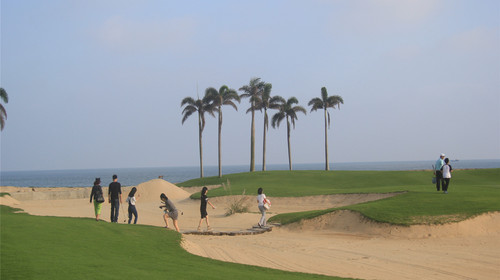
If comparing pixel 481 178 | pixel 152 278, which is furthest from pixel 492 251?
pixel 481 178

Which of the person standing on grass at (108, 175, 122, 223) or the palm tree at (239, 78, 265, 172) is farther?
the palm tree at (239, 78, 265, 172)

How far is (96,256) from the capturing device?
11070mm

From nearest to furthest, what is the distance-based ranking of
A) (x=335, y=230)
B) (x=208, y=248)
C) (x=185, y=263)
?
(x=185, y=263) < (x=208, y=248) < (x=335, y=230)

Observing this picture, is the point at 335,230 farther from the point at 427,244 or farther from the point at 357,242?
the point at 427,244

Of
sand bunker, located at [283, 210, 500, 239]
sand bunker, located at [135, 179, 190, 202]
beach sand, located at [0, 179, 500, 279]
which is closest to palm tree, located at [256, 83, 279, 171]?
sand bunker, located at [135, 179, 190, 202]

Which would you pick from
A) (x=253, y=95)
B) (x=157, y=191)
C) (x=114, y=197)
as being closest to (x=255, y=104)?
(x=253, y=95)

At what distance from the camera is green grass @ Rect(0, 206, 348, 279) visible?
9117 mm

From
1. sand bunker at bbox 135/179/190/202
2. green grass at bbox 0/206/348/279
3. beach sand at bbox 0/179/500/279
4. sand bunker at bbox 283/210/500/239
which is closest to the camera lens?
green grass at bbox 0/206/348/279

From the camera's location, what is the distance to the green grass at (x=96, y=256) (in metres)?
9.12

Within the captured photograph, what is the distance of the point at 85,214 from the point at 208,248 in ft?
65.8

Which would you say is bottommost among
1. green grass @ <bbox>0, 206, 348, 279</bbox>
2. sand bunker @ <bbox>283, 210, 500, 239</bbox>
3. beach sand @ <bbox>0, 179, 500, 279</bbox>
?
beach sand @ <bbox>0, 179, 500, 279</bbox>

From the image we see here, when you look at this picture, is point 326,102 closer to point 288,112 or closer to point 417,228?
point 288,112

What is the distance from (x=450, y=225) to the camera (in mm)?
18109

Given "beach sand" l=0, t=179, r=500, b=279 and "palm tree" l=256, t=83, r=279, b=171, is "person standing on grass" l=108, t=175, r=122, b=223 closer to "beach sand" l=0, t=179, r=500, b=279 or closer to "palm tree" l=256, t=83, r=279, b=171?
"beach sand" l=0, t=179, r=500, b=279
